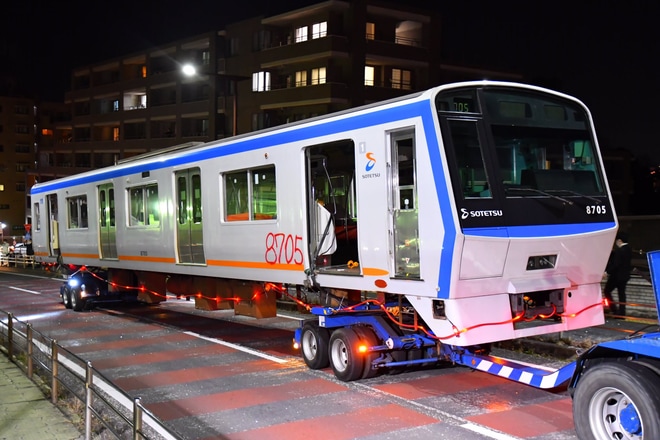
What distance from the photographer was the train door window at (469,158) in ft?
24.5

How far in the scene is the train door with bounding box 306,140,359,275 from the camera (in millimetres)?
9883

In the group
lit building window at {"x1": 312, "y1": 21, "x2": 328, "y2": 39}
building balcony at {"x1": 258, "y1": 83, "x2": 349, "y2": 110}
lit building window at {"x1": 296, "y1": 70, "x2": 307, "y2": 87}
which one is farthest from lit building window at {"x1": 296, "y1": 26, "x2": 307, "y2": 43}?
building balcony at {"x1": 258, "y1": 83, "x2": 349, "y2": 110}

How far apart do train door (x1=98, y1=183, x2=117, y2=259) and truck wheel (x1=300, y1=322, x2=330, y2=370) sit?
8.75 m

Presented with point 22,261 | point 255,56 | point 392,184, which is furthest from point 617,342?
point 255,56

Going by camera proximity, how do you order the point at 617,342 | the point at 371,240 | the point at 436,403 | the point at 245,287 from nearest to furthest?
1. the point at 617,342
2. the point at 436,403
3. the point at 371,240
4. the point at 245,287

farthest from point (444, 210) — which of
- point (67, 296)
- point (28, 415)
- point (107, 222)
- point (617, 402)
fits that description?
point (67, 296)

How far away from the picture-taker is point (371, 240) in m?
8.51

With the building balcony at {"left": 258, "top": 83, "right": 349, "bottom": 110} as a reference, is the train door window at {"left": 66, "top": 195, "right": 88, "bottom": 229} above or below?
below

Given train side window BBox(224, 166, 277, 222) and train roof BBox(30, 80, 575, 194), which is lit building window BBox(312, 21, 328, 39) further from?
train side window BBox(224, 166, 277, 222)

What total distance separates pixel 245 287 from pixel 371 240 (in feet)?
14.7

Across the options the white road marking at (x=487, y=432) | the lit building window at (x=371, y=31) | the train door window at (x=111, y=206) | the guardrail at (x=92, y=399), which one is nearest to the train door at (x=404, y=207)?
the white road marking at (x=487, y=432)

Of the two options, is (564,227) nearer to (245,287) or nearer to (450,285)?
(450,285)

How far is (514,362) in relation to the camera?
8.04 meters

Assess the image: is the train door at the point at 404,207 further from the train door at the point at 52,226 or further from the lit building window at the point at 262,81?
the lit building window at the point at 262,81
